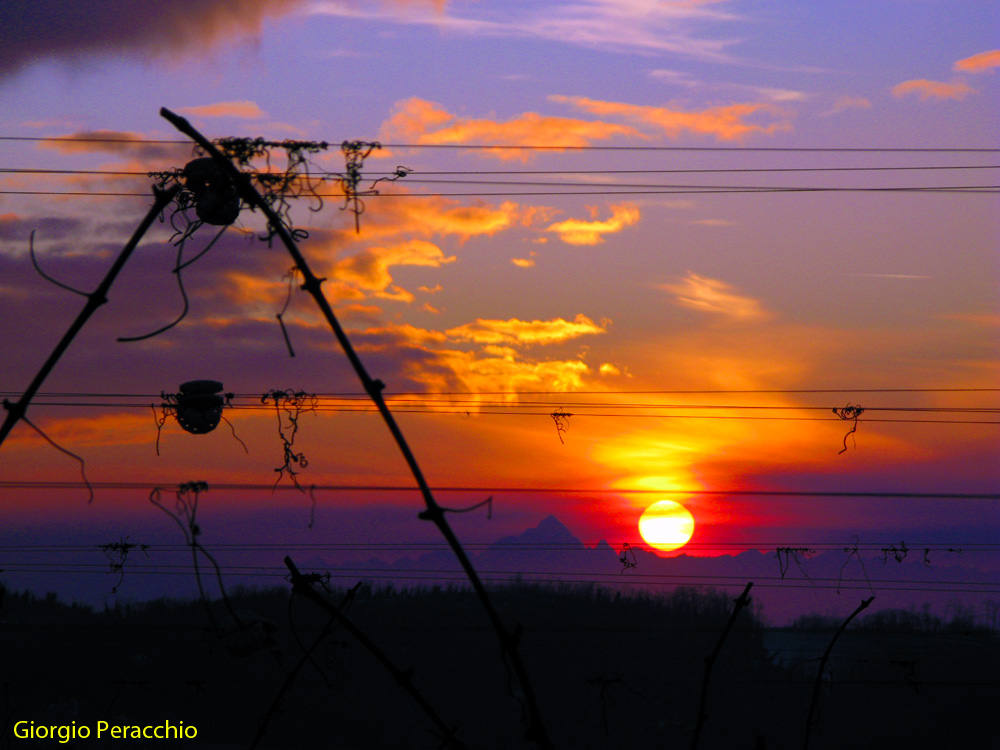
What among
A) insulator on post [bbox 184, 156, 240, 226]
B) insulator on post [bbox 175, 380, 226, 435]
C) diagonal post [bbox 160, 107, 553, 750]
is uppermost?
insulator on post [bbox 175, 380, 226, 435]

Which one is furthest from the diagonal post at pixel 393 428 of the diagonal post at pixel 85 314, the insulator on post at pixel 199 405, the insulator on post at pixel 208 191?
the insulator on post at pixel 199 405

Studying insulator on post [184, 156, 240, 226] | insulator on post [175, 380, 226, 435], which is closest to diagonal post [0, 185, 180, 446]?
insulator on post [184, 156, 240, 226]

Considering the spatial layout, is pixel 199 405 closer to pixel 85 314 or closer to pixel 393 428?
pixel 85 314

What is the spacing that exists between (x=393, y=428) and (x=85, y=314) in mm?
1787

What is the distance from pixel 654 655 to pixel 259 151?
370ft

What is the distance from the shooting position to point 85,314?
444 centimetres

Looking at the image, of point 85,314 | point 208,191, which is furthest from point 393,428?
point 208,191

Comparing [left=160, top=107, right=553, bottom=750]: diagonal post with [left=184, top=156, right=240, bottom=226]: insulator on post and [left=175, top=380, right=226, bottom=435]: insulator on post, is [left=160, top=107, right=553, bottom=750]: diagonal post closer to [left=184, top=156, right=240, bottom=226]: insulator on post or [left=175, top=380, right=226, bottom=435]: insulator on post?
[left=184, top=156, right=240, bottom=226]: insulator on post

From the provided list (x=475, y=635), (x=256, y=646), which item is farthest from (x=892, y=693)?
(x=256, y=646)

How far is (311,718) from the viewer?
426 feet

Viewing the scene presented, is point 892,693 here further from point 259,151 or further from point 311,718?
point 259,151

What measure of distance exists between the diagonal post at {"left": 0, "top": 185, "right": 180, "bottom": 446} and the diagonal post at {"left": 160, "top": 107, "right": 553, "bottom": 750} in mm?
497

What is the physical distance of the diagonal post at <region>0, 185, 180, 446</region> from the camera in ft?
14.1

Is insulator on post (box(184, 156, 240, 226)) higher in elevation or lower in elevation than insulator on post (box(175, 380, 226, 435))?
lower
